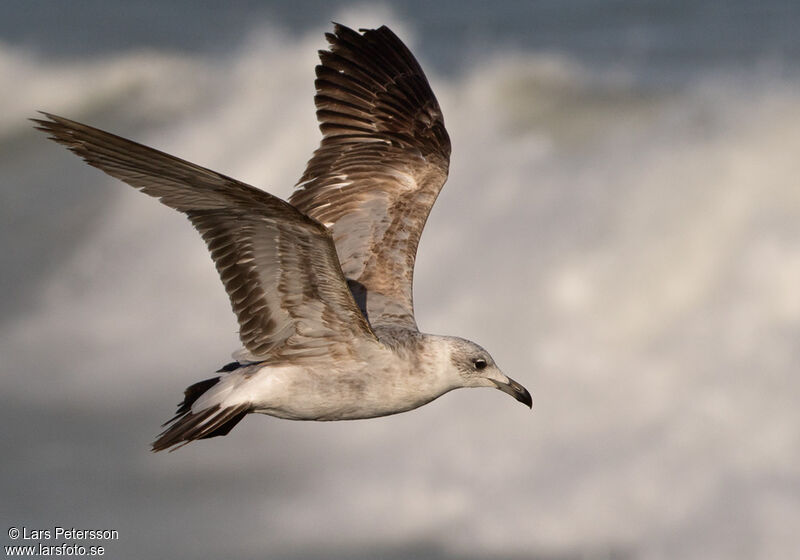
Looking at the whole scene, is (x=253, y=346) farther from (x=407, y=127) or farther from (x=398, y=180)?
(x=407, y=127)

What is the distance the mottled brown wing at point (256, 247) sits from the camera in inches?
431

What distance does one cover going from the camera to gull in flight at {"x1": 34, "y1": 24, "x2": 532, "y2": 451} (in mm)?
11422

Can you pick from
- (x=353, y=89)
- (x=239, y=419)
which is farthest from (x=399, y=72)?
(x=239, y=419)

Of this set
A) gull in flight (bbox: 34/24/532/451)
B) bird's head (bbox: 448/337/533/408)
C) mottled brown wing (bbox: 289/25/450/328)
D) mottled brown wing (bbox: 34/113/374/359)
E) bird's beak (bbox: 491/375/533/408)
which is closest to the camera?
mottled brown wing (bbox: 34/113/374/359)

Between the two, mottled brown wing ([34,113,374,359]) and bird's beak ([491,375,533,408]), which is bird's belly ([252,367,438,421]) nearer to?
mottled brown wing ([34,113,374,359])

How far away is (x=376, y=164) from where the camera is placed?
56.9 feet

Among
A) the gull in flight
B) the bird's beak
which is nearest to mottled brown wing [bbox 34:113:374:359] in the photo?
the gull in flight

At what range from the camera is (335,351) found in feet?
43.8

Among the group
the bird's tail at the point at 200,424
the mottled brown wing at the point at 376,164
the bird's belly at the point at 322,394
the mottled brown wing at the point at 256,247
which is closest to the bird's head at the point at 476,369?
the bird's belly at the point at 322,394

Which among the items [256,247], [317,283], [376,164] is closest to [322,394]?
[317,283]

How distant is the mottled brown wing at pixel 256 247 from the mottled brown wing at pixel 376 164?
163 cm

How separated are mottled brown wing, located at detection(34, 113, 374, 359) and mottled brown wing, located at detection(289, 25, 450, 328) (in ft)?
5.36

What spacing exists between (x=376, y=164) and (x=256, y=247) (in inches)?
205

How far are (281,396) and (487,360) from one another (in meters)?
2.56
